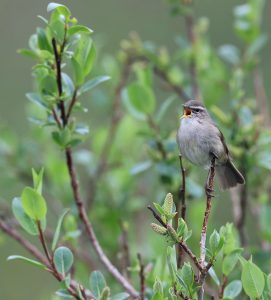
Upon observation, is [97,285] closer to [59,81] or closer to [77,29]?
[59,81]

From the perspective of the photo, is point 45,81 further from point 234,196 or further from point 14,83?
point 14,83

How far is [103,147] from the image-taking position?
15.1ft

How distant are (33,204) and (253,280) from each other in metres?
0.78

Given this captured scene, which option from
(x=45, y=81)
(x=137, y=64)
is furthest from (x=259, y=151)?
(x=45, y=81)

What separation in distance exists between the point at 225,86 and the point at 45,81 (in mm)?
1745

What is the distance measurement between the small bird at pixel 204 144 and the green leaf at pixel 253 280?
2.88 ft

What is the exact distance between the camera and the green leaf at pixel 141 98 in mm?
3754

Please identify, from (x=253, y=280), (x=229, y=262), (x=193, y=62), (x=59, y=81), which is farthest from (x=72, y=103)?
(x=193, y=62)

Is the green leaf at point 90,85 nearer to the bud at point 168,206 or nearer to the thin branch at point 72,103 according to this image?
the thin branch at point 72,103

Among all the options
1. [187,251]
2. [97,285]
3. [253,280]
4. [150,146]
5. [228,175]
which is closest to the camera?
[187,251]

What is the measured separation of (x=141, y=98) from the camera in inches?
148

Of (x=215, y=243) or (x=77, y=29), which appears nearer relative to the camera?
(x=215, y=243)

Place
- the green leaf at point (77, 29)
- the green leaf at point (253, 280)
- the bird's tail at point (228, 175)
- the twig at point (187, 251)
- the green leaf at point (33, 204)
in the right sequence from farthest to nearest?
1. the bird's tail at point (228, 175)
2. the green leaf at point (77, 29)
3. the green leaf at point (33, 204)
4. the green leaf at point (253, 280)
5. the twig at point (187, 251)

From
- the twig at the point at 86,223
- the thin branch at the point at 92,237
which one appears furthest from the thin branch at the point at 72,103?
the thin branch at the point at 92,237
